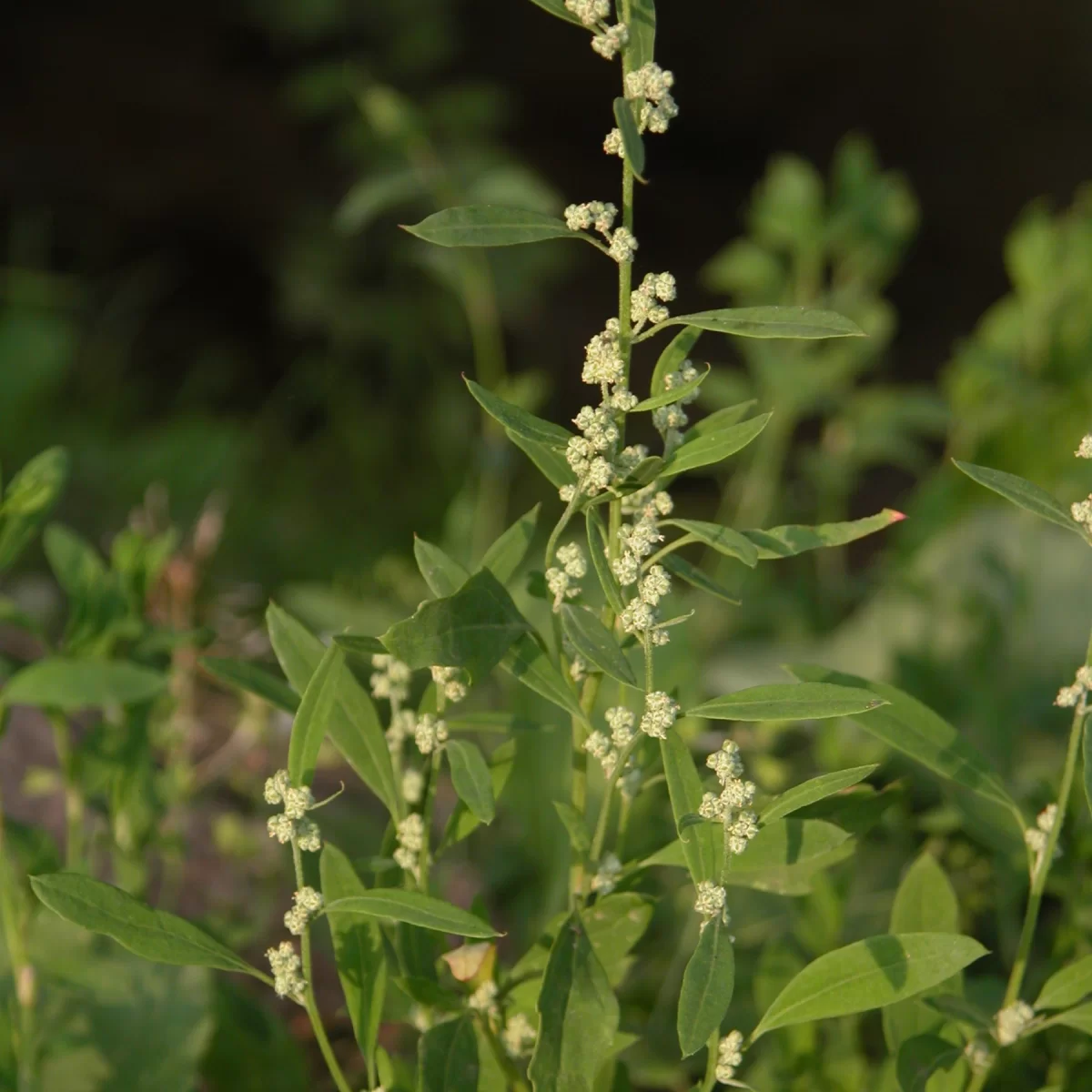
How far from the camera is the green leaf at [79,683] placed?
29.7 inches

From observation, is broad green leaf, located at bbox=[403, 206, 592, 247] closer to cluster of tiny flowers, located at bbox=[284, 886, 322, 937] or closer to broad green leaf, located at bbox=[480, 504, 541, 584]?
broad green leaf, located at bbox=[480, 504, 541, 584]

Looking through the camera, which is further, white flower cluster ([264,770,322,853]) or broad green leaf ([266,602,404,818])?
broad green leaf ([266,602,404,818])

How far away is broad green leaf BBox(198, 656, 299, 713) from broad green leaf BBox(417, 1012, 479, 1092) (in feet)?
0.56

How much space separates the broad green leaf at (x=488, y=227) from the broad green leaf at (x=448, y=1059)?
367mm

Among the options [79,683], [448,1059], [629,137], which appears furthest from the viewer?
[79,683]

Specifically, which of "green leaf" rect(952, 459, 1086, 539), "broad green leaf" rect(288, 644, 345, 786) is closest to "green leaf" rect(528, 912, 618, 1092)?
"broad green leaf" rect(288, 644, 345, 786)

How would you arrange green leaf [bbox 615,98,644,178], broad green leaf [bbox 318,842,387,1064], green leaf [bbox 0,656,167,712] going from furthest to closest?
green leaf [bbox 0,656,167,712], broad green leaf [bbox 318,842,387,1064], green leaf [bbox 615,98,644,178]

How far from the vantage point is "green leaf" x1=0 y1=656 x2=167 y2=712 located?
0.75m

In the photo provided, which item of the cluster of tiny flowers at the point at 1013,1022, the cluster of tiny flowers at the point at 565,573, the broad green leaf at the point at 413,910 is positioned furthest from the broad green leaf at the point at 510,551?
the cluster of tiny flowers at the point at 1013,1022

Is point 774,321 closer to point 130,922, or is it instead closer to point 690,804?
point 690,804

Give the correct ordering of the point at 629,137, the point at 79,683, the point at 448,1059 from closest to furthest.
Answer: the point at 629,137
the point at 448,1059
the point at 79,683

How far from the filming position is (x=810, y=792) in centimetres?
56

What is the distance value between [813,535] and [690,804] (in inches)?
5.2

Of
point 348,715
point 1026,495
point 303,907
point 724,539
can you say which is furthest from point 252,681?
point 1026,495
